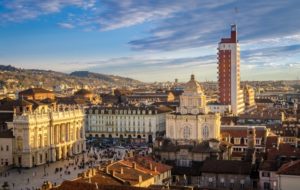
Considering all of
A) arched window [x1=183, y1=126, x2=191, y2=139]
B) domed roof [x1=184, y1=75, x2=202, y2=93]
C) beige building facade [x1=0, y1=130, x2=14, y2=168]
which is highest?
domed roof [x1=184, y1=75, x2=202, y2=93]

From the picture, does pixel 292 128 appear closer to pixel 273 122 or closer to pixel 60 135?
pixel 273 122

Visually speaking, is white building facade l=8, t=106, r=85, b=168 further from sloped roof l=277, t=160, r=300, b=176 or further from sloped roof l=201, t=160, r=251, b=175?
→ sloped roof l=277, t=160, r=300, b=176

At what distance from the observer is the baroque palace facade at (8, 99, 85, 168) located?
8356cm

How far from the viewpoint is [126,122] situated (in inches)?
4931

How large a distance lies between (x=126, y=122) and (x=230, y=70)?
37.4 metres

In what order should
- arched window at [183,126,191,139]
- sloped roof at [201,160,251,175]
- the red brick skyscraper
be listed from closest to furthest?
sloped roof at [201,160,251,175] < arched window at [183,126,191,139] < the red brick skyscraper

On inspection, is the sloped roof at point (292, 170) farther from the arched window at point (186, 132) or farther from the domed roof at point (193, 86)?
the domed roof at point (193, 86)

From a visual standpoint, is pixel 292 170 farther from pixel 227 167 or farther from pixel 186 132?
pixel 186 132

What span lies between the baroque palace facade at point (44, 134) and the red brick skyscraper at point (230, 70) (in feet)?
184

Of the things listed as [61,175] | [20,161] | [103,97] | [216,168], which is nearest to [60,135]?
[20,161]

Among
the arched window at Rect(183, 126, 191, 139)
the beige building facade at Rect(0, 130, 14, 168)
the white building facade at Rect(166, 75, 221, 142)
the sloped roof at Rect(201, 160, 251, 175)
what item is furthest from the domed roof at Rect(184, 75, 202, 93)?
the beige building facade at Rect(0, 130, 14, 168)

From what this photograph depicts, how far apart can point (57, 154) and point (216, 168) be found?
3997 centimetres

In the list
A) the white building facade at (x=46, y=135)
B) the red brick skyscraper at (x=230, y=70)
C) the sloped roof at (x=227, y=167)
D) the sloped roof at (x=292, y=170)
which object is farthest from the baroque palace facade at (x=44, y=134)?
the red brick skyscraper at (x=230, y=70)

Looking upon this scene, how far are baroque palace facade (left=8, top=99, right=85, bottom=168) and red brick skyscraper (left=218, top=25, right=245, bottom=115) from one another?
56095mm
